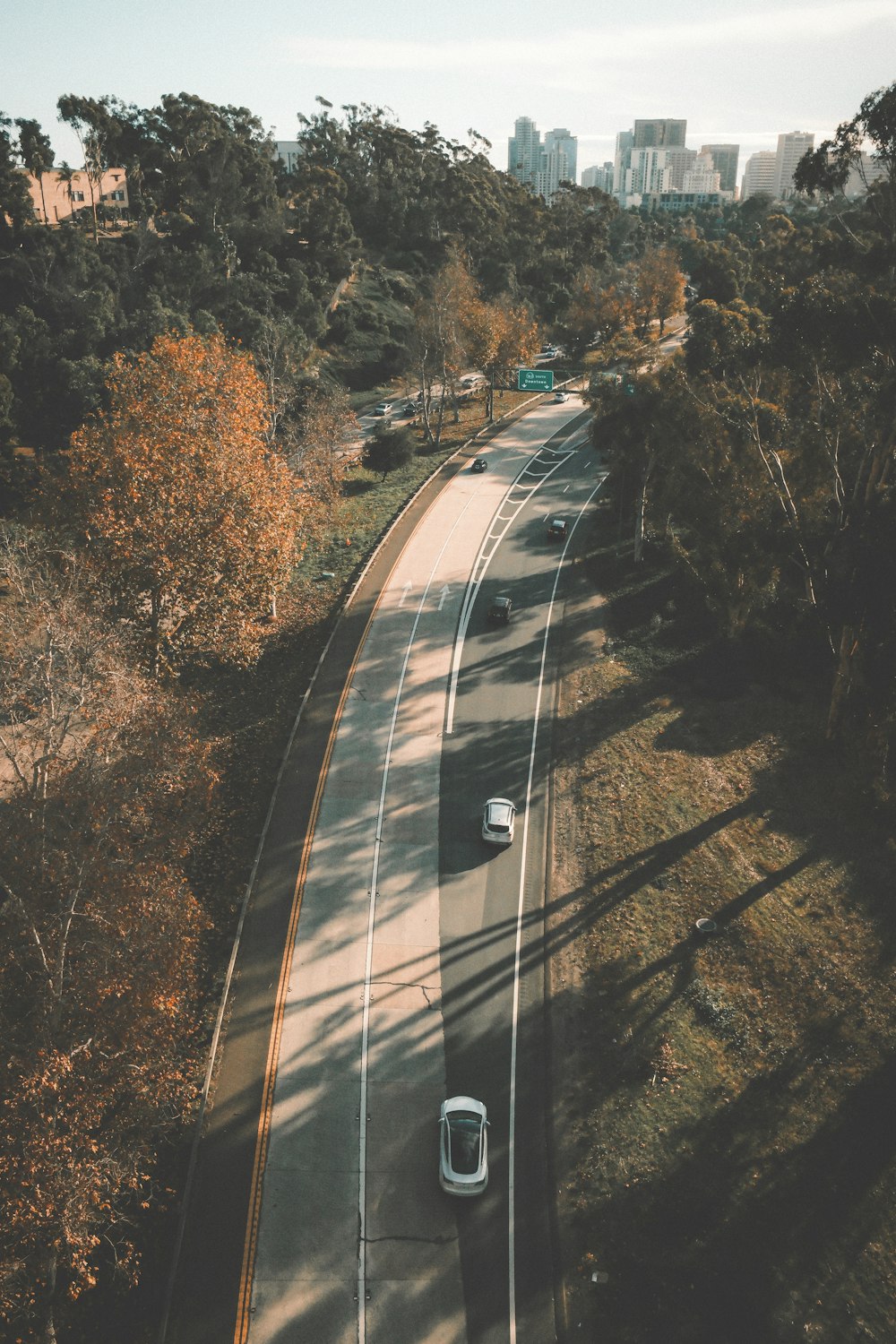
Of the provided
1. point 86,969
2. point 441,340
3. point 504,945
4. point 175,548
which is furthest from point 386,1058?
point 441,340

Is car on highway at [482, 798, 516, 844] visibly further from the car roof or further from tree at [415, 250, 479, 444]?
tree at [415, 250, 479, 444]

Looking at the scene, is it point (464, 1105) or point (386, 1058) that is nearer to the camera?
point (464, 1105)

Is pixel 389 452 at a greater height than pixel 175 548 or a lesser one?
greater

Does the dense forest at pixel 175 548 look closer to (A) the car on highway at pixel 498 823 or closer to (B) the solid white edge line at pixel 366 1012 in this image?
(B) the solid white edge line at pixel 366 1012

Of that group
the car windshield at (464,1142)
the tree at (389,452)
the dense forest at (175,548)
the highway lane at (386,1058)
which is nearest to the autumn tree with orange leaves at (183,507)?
the dense forest at (175,548)

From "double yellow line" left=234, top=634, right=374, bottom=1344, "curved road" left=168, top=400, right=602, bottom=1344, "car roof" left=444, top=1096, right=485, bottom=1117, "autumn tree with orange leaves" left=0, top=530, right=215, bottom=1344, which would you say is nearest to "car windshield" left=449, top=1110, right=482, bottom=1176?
"car roof" left=444, top=1096, right=485, bottom=1117

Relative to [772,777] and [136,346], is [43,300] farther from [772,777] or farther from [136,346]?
[772,777]

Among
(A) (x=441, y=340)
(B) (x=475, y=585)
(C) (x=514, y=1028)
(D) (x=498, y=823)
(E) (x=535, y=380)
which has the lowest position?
(C) (x=514, y=1028)

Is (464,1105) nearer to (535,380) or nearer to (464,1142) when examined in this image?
(464,1142)
